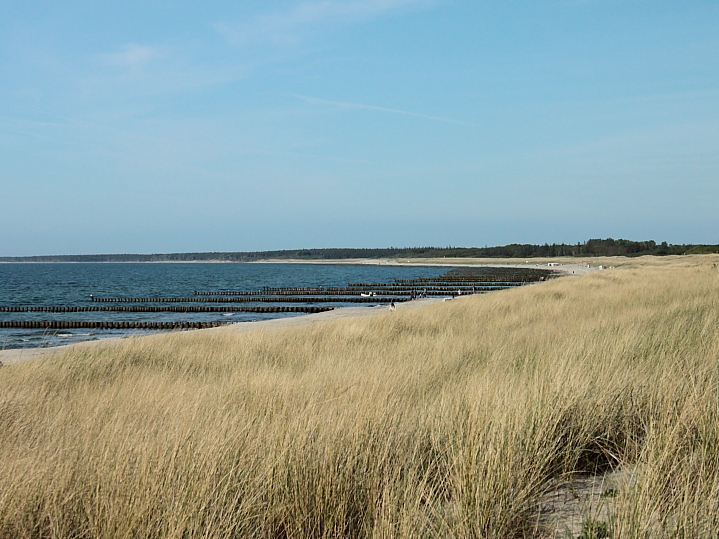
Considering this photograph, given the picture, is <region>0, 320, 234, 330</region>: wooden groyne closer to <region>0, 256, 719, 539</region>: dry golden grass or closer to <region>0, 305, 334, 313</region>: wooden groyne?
<region>0, 305, 334, 313</region>: wooden groyne

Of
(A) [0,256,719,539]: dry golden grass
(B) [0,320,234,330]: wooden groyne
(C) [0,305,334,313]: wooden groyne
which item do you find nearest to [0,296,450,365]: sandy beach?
(B) [0,320,234,330]: wooden groyne

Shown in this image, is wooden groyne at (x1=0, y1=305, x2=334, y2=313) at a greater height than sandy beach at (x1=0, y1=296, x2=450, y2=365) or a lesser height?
lesser

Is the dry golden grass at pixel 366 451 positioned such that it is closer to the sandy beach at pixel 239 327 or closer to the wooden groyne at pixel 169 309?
the sandy beach at pixel 239 327

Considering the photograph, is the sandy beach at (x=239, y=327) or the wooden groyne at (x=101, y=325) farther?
the wooden groyne at (x=101, y=325)

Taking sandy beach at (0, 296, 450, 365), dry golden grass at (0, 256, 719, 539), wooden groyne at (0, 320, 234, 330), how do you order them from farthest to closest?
wooden groyne at (0, 320, 234, 330)
sandy beach at (0, 296, 450, 365)
dry golden grass at (0, 256, 719, 539)

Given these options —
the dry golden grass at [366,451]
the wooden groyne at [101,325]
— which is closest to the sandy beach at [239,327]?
the wooden groyne at [101,325]

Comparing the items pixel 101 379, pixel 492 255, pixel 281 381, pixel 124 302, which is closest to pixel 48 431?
pixel 281 381

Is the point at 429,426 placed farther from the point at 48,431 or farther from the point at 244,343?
the point at 244,343

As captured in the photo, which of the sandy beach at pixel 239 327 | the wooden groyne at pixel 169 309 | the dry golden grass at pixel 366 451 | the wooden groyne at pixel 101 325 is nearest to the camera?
the dry golden grass at pixel 366 451

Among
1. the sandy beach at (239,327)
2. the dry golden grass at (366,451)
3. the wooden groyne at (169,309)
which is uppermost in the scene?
the dry golden grass at (366,451)

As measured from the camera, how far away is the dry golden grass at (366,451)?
3.18 meters

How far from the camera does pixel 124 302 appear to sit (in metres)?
46.6

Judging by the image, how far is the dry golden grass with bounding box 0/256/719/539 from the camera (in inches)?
125

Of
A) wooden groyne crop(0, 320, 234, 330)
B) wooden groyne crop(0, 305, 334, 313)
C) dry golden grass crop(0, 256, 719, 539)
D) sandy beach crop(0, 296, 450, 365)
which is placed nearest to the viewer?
dry golden grass crop(0, 256, 719, 539)
